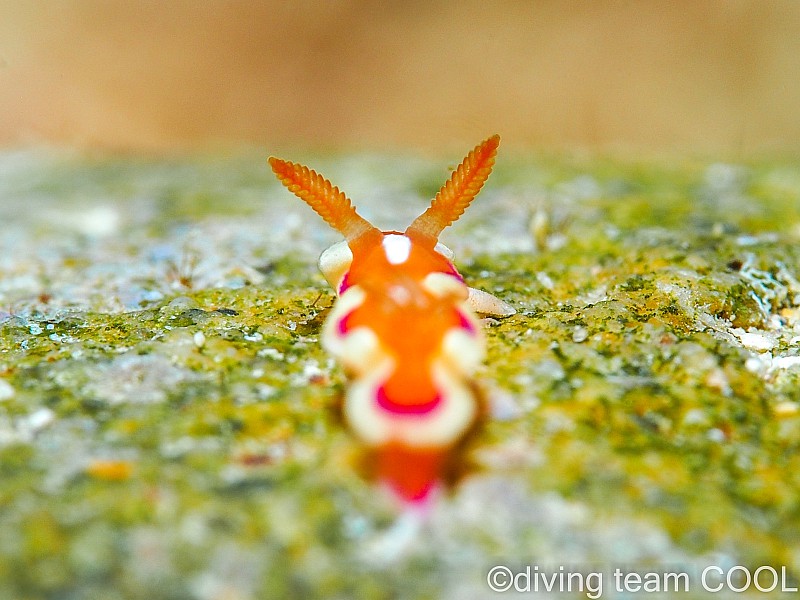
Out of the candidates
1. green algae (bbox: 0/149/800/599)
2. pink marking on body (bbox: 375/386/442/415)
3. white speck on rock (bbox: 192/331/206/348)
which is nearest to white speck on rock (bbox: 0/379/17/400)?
A: green algae (bbox: 0/149/800/599)

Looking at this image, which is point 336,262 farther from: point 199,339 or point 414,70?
point 414,70

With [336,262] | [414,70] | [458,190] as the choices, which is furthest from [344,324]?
[414,70]

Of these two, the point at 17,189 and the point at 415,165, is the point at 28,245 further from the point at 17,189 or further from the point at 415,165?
the point at 415,165

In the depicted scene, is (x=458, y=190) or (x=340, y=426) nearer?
Result: (x=340, y=426)

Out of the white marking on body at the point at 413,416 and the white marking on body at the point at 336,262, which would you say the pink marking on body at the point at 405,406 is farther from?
the white marking on body at the point at 336,262

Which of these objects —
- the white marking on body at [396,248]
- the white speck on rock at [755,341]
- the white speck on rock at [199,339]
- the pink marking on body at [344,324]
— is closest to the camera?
the pink marking on body at [344,324]

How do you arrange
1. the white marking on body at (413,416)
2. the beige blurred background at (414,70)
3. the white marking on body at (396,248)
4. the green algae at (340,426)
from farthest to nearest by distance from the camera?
the beige blurred background at (414,70) → the white marking on body at (396,248) → the white marking on body at (413,416) → the green algae at (340,426)

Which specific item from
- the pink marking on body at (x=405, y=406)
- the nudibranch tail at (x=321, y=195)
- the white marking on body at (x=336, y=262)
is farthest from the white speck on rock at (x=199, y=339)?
the pink marking on body at (x=405, y=406)
